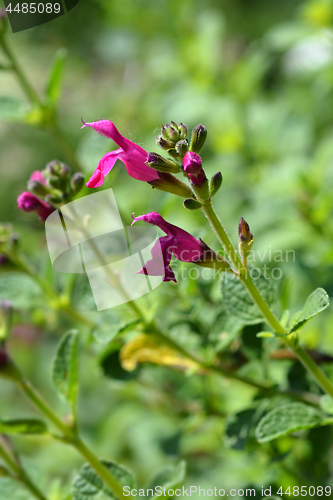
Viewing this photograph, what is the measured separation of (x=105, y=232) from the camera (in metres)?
1.07

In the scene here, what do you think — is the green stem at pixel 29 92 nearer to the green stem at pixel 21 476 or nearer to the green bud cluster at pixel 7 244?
the green bud cluster at pixel 7 244

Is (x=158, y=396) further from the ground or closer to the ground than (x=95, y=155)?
closer to the ground

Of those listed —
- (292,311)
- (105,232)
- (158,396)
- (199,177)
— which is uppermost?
(199,177)

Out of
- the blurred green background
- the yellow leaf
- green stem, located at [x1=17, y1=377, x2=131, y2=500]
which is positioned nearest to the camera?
green stem, located at [x1=17, y1=377, x2=131, y2=500]

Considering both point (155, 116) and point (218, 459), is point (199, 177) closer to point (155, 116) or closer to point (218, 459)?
point (218, 459)

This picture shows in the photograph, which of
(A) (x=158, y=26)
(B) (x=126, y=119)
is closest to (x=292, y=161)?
(B) (x=126, y=119)

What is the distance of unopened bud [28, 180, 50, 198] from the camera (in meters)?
0.90

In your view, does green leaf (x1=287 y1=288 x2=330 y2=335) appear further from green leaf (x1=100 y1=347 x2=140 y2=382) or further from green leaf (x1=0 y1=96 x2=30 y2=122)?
green leaf (x1=0 y1=96 x2=30 y2=122)

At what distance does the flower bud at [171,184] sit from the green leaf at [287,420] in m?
0.38

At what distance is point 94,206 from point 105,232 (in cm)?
6

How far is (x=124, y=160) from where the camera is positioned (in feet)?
2.36

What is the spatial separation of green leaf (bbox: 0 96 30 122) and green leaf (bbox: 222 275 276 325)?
2.89 feet

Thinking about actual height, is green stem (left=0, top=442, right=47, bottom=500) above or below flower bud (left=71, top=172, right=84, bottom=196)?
below

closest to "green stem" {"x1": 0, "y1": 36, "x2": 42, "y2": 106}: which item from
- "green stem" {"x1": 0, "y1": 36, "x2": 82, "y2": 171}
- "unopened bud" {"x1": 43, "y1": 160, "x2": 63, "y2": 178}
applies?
"green stem" {"x1": 0, "y1": 36, "x2": 82, "y2": 171}
